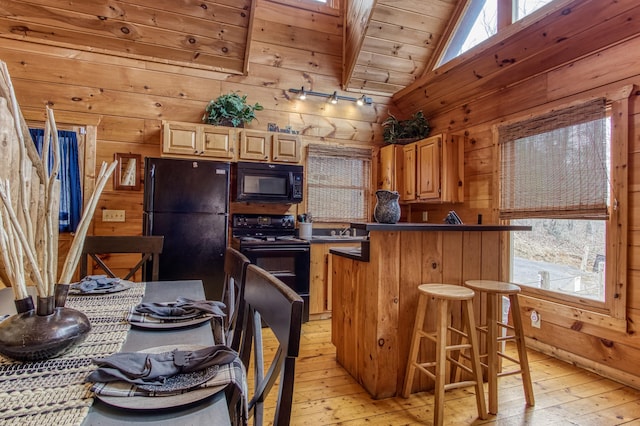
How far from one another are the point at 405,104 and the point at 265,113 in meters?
1.81

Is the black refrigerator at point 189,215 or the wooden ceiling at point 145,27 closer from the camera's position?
the black refrigerator at point 189,215

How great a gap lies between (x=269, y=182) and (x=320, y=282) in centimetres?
119

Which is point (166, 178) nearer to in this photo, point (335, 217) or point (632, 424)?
point (335, 217)

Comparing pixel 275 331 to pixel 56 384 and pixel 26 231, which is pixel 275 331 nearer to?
pixel 56 384

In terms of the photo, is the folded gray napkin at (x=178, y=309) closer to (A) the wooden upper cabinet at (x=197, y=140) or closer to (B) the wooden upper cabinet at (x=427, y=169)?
(A) the wooden upper cabinet at (x=197, y=140)

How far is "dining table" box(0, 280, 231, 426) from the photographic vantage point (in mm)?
641

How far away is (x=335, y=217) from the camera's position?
4387 millimetres

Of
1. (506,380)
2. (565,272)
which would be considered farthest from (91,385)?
(565,272)

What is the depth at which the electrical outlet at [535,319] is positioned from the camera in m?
2.95

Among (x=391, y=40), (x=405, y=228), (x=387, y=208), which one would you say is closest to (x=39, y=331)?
(x=405, y=228)

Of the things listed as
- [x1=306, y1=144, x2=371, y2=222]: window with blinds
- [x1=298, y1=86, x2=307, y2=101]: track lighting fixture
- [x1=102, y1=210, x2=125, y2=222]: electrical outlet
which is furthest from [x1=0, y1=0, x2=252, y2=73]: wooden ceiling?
[x1=102, y1=210, x2=125, y2=222]: electrical outlet

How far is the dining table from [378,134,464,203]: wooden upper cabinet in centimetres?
315

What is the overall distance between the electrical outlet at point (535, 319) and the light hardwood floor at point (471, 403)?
44 cm

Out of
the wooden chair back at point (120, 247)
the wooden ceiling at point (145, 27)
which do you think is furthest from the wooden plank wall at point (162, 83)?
the wooden chair back at point (120, 247)
